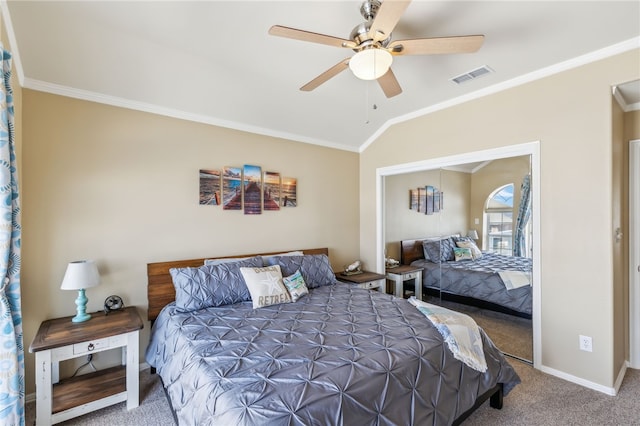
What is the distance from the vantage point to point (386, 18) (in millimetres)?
1523

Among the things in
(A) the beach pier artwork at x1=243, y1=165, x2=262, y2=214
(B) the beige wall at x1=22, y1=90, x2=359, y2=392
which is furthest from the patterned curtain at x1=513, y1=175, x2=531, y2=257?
(A) the beach pier artwork at x1=243, y1=165, x2=262, y2=214

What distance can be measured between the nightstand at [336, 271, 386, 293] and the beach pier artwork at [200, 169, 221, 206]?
6.30ft

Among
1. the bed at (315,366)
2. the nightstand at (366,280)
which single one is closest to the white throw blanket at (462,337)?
the bed at (315,366)

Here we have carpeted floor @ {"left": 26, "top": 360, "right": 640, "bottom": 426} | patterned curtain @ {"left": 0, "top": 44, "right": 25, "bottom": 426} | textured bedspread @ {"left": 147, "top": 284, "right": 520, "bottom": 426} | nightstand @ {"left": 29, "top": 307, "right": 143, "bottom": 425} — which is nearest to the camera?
textured bedspread @ {"left": 147, "top": 284, "right": 520, "bottom": 426}

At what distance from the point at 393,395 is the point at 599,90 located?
2.90m

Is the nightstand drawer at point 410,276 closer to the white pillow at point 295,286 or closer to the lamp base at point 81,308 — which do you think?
the white pillow at point 295,286

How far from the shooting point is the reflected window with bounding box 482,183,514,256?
3133 mm

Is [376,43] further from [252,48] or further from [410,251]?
[410,251]

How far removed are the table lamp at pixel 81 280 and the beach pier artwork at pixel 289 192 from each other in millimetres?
2070

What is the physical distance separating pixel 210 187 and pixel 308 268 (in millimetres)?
1402

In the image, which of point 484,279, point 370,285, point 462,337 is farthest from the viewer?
point 370,285

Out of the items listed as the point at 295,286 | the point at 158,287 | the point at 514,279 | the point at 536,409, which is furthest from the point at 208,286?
the point at 514,279

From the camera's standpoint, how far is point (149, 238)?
288cm

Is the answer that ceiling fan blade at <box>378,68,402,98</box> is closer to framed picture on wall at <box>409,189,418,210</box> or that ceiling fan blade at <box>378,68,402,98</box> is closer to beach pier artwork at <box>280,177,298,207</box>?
beach pier artwork at <box>280,177,298,207</box>
